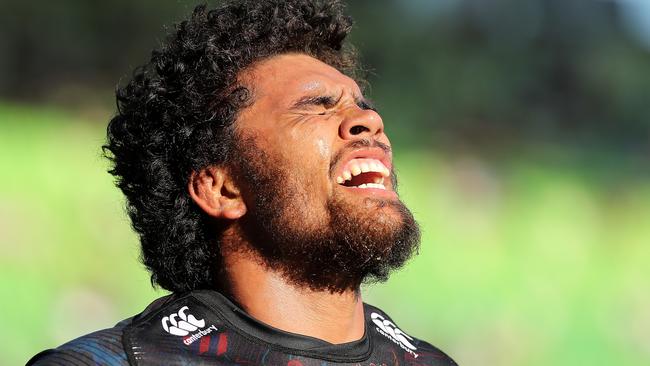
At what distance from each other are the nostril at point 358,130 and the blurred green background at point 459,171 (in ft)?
10.7

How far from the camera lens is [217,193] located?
3.21 metres

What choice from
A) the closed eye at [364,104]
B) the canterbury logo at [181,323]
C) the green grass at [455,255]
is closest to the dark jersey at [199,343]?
the canterbury logo at [181,323]

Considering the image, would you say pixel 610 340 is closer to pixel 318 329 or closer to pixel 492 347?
pixel 492 347

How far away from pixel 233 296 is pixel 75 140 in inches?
190

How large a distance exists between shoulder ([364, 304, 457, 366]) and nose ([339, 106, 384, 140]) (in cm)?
62

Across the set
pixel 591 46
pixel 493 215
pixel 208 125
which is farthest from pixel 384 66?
pixel 208 125

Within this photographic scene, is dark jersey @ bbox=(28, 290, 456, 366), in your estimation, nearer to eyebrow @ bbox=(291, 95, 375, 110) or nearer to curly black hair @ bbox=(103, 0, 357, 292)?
curly black hair @ bbox=(103, 0, 357, 292)

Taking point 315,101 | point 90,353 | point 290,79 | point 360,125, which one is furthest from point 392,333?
point 90,353

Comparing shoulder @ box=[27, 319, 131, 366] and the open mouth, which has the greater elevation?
the open mouth

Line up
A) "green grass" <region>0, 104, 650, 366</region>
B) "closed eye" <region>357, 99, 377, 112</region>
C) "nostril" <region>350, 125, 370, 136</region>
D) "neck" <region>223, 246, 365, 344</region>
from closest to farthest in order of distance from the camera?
"neck" <region>223, 246, 365, 344</region> → "nostril" <region>350, 125, 370, 136</region> → "closed eye" <region>357, 99, 377, 112</region> → "green grass" <region>0, 104, 650, 366</region>

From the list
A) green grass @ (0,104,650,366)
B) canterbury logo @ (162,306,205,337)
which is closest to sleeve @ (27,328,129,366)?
canterbury logo @ (162,306,205,337)

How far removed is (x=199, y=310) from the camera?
2959 mm

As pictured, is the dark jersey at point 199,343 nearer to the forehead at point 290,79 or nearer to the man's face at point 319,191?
the man's face at point 319,191

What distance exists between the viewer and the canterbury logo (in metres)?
2.86
